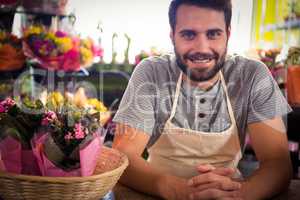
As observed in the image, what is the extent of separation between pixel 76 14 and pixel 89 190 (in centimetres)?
86

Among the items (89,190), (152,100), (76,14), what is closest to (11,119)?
(89,190)

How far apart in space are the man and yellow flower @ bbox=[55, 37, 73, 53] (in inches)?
10.5

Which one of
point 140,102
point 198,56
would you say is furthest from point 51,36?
point 198,56

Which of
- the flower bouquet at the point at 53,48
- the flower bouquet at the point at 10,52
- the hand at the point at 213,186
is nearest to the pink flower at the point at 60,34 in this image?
the flower bouquet at the point at 53,48

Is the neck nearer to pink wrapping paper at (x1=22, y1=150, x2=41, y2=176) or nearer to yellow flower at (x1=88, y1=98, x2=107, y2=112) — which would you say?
yellow flower at (x1=88, y1=98, x2=107, y2=112)

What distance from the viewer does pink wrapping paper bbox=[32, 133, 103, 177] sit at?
0.82 meters

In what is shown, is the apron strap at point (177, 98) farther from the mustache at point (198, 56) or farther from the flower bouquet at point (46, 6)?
the flower bouquet at point (46, 6)

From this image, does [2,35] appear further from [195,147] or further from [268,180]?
[268,180]

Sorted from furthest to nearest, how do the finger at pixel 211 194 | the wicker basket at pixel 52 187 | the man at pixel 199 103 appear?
1. the man at pixel 199 103
2. the finger at pixel 211 194
3. the wicker basket at pixel 52 187

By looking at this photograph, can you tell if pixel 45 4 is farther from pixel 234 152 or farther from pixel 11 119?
pixel 234 152

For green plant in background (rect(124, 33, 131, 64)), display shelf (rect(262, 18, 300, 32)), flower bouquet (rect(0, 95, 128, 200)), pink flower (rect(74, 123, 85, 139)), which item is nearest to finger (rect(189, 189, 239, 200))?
flower bouquet (rect(0, 95, 128, 200))

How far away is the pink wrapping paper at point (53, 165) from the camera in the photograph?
821mm

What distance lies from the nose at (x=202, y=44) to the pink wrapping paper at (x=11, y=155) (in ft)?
2.65

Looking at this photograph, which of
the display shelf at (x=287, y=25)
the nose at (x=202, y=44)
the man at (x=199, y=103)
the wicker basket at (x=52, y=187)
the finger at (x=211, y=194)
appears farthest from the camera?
the display shelf at (x=287, y=25)
